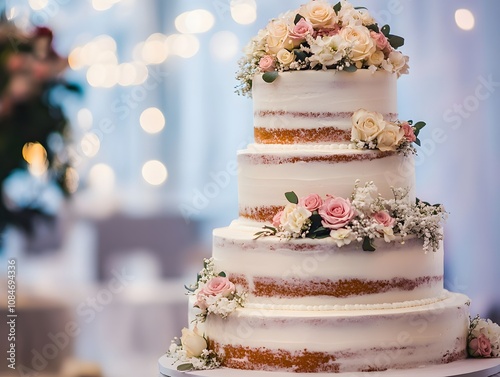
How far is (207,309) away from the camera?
14.5 ft

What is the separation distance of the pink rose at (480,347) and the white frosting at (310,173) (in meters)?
0.84

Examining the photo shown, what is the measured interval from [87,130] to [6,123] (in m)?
6.06

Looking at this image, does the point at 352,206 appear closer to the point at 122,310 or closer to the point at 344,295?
the point at 344,295

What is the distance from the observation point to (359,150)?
4.35 meters

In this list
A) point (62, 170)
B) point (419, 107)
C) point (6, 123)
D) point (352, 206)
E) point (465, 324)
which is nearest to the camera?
point (6, 123)

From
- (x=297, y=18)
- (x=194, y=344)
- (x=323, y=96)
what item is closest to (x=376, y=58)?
(x=323, y=96)

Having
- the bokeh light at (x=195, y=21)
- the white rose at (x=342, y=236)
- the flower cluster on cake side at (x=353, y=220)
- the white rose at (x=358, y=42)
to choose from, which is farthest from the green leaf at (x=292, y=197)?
A: the bokeh light at (x=195, y=21)

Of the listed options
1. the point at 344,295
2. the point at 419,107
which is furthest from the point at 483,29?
the point at 344,295

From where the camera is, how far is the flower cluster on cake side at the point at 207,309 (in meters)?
4.29

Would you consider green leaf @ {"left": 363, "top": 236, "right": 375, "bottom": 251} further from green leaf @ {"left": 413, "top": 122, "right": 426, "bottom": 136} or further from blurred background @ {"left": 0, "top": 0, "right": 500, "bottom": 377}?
blurred background @ {"left": 0, "top": 0, "right": 500, "bottom": 377}

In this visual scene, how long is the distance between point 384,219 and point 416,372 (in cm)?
75

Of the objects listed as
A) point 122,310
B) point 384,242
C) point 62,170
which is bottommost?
point 122,310

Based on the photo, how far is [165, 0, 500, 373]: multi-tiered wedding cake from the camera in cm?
414

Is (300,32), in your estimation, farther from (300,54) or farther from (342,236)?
(342,236)
